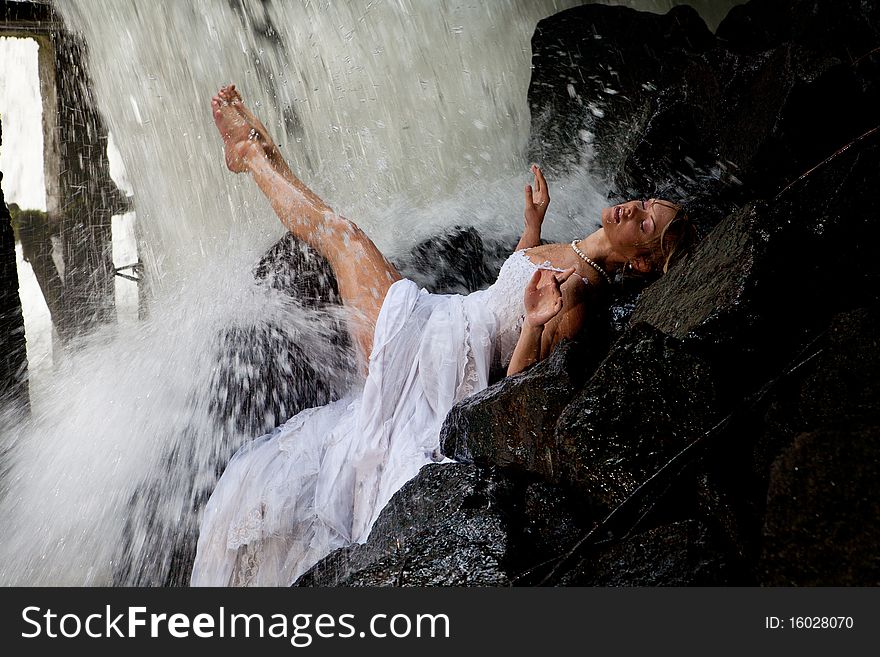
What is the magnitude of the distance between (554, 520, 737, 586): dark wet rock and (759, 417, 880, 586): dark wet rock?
6.6 inches

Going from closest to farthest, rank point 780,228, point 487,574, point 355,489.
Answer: point 487,574 → point 780,228 → point 355,489

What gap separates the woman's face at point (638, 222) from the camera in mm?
3070

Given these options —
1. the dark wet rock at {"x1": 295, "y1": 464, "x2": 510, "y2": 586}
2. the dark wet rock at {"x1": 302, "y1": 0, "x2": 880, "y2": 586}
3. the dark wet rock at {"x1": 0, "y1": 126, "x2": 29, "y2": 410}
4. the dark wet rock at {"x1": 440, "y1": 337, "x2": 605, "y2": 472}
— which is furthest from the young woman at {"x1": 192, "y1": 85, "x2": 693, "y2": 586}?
the dark wet rock at {"x1": 0, "y1": 126, "x2": 29, "y2": 410}

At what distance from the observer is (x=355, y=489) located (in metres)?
2.86

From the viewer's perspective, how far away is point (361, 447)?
2906mm

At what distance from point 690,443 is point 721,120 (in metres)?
2.67

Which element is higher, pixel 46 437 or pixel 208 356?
pixel 208 356

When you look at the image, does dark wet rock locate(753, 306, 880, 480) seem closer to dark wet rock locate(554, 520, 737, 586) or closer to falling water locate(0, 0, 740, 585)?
dark wet rock locate(554, 520, 737, 586)

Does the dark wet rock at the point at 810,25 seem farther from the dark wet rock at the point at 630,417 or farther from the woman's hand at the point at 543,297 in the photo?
the dark wet rock at the point at 630,417

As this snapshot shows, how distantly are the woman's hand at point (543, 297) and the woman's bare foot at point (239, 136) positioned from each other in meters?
2.00

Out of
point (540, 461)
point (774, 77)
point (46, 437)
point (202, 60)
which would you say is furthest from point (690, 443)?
point (202, 60)

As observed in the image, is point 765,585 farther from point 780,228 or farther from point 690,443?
point 780,228

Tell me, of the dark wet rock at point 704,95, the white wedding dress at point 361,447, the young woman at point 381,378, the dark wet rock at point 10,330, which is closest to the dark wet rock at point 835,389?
the young woman at point 381,378

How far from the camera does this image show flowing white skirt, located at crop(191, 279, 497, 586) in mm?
2709
